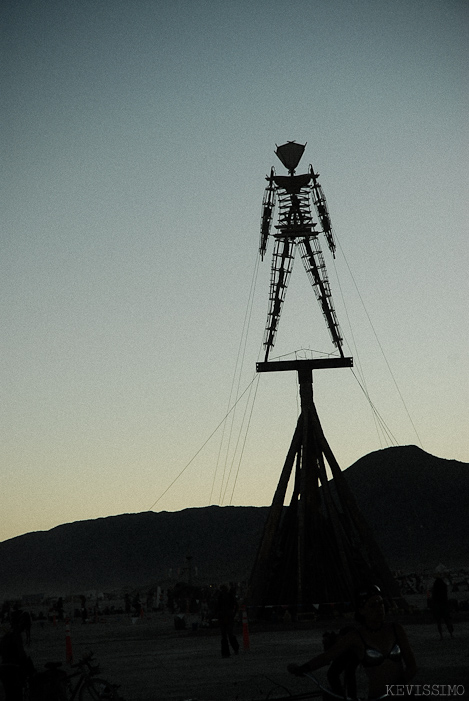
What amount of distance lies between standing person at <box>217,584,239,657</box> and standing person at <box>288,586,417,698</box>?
12861 millimetres

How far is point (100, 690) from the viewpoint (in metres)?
12.2

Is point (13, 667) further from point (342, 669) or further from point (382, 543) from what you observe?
point (382, 543)

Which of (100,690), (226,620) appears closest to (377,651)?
(100,690)

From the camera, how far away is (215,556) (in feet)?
606

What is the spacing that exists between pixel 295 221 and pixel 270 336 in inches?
173

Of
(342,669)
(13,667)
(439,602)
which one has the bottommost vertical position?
(342,669)

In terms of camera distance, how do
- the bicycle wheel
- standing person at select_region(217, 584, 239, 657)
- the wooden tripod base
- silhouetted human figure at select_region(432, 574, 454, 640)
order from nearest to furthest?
the bicycle wheel, standing person at select_region(217, 584, 239, 657), silhouetted human figure at select_region(432, 574, 454, 640), the wooden tripod base

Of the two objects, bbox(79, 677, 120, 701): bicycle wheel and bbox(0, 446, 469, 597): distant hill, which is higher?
bbox(0, 446, 469, 597): distant hill

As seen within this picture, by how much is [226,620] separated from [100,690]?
8.75 meters

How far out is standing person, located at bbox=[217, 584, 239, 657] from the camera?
20359 mm

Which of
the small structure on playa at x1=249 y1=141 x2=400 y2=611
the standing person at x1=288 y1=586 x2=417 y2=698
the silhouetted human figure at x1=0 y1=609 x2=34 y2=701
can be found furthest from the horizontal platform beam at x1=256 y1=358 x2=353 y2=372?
the standing person at x1=288 y1=586 x2=417 y2=698

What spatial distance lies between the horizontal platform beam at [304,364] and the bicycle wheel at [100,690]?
2304cm

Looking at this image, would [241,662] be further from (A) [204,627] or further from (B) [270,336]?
(B) [270,336]

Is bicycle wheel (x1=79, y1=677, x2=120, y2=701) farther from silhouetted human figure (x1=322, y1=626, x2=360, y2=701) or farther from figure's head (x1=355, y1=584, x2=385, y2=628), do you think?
figure's head (x1=355, y1=584, x2=385, y2=628)
